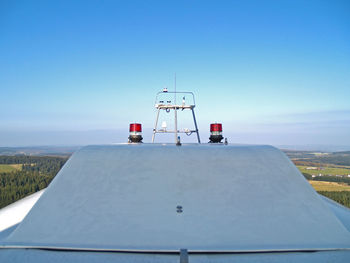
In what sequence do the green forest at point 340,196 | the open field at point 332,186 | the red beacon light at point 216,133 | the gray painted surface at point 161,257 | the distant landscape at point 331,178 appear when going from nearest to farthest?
1. the gray painted surface at point 161,257
2. the red beacon light at point 216,133
3. the green forest at point 340,196
4. the distant landscape at point 331,178
5. the open field at point 332,186

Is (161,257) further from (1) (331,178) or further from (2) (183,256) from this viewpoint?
(1) (331,178)

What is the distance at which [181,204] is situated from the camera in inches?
125

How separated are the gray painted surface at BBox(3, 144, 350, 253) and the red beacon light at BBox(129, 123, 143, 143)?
254 centimetres

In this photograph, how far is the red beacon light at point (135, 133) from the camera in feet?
22.0

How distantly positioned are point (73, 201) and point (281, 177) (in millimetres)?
2786

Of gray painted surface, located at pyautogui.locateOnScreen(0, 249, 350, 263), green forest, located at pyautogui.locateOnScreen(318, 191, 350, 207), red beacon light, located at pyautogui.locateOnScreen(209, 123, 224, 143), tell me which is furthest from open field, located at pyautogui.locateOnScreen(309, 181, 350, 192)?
gray painted surface, located at pyautogui.locateOnScreen(0, 249, 350, 263)

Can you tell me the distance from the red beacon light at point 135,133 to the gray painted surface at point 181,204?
2.54m

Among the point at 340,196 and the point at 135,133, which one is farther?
the point at 340,196

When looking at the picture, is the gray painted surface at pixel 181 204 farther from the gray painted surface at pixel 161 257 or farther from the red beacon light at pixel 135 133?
the red beacon light at pixel 135 133

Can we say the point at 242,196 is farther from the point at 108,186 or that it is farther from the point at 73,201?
the point at 73,201

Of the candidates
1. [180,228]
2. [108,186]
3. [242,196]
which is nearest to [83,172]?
[108,186]

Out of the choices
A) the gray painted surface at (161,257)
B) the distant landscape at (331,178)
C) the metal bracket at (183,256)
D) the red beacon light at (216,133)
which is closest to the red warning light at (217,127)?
the red beacon light at (216,133)

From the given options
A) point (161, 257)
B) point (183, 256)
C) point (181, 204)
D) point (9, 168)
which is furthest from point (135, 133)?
point (9, 168)

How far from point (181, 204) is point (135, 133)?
12.5 feet
